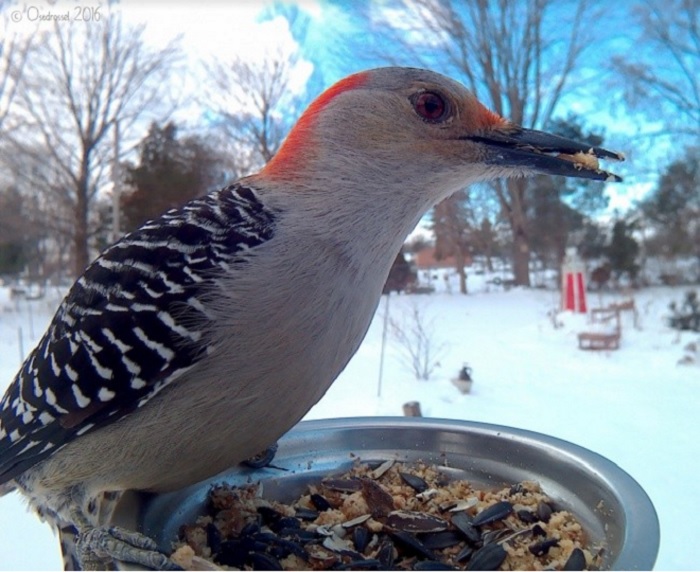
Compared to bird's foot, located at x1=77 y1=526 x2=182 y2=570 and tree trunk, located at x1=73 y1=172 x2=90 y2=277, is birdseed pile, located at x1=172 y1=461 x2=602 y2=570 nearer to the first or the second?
bird's foot, located at x1=77 y1=526 x2=182 y2=570

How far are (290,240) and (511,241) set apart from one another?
13.1ft

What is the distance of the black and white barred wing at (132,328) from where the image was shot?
34.0 inches

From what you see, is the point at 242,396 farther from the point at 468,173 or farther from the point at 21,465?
the point at 468,173

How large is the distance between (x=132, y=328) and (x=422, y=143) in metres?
0.57

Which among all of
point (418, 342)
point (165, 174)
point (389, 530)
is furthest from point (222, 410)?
point (165, 174)

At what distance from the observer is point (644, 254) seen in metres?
5.78

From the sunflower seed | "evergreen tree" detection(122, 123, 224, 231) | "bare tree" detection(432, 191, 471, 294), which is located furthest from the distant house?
the sunflower seed

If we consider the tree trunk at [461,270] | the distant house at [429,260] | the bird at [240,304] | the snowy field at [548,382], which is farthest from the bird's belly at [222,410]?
the tree trunk at [461,270]

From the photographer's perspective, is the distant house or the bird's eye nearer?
the bird's eye

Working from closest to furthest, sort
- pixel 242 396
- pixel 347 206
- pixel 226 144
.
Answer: pixel 242 396 < pixel 347 206 < pixel 226 144

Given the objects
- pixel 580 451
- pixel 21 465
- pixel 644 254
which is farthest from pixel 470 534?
pixel 644 254

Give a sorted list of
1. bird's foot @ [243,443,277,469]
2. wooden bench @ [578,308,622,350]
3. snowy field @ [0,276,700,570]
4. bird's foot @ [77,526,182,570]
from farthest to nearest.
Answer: wooden bench @ [578,308,622,350] < snowy field @ [0,276,700,570] < bird's foot @ [243,443,277,469] < bird's foot @ [77,526,182,570]

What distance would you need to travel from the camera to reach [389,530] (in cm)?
95

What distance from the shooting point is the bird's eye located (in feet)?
3.24
